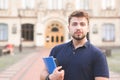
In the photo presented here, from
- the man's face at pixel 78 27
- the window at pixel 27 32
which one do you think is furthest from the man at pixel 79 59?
the window at pixel 27 32

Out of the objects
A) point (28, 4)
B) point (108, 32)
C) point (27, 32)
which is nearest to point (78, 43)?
point (27, 32)

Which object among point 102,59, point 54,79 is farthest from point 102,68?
point 54,79

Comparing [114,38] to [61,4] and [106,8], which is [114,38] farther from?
[61,4]

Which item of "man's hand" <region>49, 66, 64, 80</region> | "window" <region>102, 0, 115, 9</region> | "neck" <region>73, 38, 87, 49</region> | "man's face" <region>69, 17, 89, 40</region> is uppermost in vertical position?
"window" <region>102, 0, 115, 9</region>

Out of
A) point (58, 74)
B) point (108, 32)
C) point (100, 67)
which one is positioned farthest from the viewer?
point (108, 32)

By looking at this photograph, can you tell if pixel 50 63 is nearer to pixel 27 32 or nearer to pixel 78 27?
pixel 78 27

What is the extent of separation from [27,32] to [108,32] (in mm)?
10661

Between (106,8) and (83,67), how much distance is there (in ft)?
169

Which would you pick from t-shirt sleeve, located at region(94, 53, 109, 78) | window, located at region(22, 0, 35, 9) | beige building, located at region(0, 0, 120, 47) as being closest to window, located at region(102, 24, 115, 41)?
beige building, located at region(0, 0, 120, 47)

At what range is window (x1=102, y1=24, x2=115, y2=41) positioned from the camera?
55406 millimetres

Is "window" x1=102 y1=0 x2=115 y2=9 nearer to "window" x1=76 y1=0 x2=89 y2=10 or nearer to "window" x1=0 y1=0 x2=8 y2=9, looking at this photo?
"window" x1=76 y1=0 x2=89 y2=10

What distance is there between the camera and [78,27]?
5.16m

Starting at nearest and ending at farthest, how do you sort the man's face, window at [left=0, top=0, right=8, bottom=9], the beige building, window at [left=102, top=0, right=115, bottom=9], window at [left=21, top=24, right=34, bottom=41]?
the man's face, the beige building, window at [left=21, top=24, right=34, bottom=41], window at [left=0, top=0, right=8, bottom=9], window at [left=102, top=0, right=115, bottom=9]

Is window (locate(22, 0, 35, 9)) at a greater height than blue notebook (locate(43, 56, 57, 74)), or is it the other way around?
window (locate(22, 0, 35, 9))
